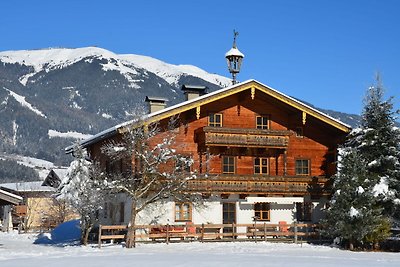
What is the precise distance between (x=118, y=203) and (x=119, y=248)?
25.6ft

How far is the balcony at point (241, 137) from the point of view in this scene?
40.5 meters

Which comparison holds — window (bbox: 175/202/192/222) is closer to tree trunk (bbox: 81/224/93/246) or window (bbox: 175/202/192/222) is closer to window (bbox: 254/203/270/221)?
window (bbox: 254/203/270/221)

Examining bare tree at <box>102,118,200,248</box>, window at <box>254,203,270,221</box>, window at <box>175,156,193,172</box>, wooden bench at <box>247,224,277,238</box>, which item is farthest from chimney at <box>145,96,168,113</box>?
wooden bench at <box>247,224,277,238</box>

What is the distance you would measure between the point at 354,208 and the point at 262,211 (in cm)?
745

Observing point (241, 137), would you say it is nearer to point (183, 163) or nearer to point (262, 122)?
point (262, 122)

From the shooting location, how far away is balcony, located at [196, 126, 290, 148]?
40.5 meters

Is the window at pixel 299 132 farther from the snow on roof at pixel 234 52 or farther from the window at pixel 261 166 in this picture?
the snow on roof at pixel 234 52

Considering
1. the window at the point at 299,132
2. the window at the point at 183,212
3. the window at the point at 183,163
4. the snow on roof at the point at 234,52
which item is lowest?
the window at the point at 183,212

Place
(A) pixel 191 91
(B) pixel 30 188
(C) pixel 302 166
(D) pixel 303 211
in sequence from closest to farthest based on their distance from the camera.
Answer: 1. (D) pixel 303 211
2. (C) pixel 302 166
3. (A) pixel 191 91
4. (B) pixel 30 188

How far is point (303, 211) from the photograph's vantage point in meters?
43.0

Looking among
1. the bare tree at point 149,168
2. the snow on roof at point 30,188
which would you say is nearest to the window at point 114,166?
the bare tree at point 149,168

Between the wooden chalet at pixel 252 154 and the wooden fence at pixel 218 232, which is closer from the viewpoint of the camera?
the wooden fence at pixel 218 232

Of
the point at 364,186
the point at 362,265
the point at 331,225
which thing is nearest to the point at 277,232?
the point at 331,225

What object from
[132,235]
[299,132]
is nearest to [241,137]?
[299,132]
